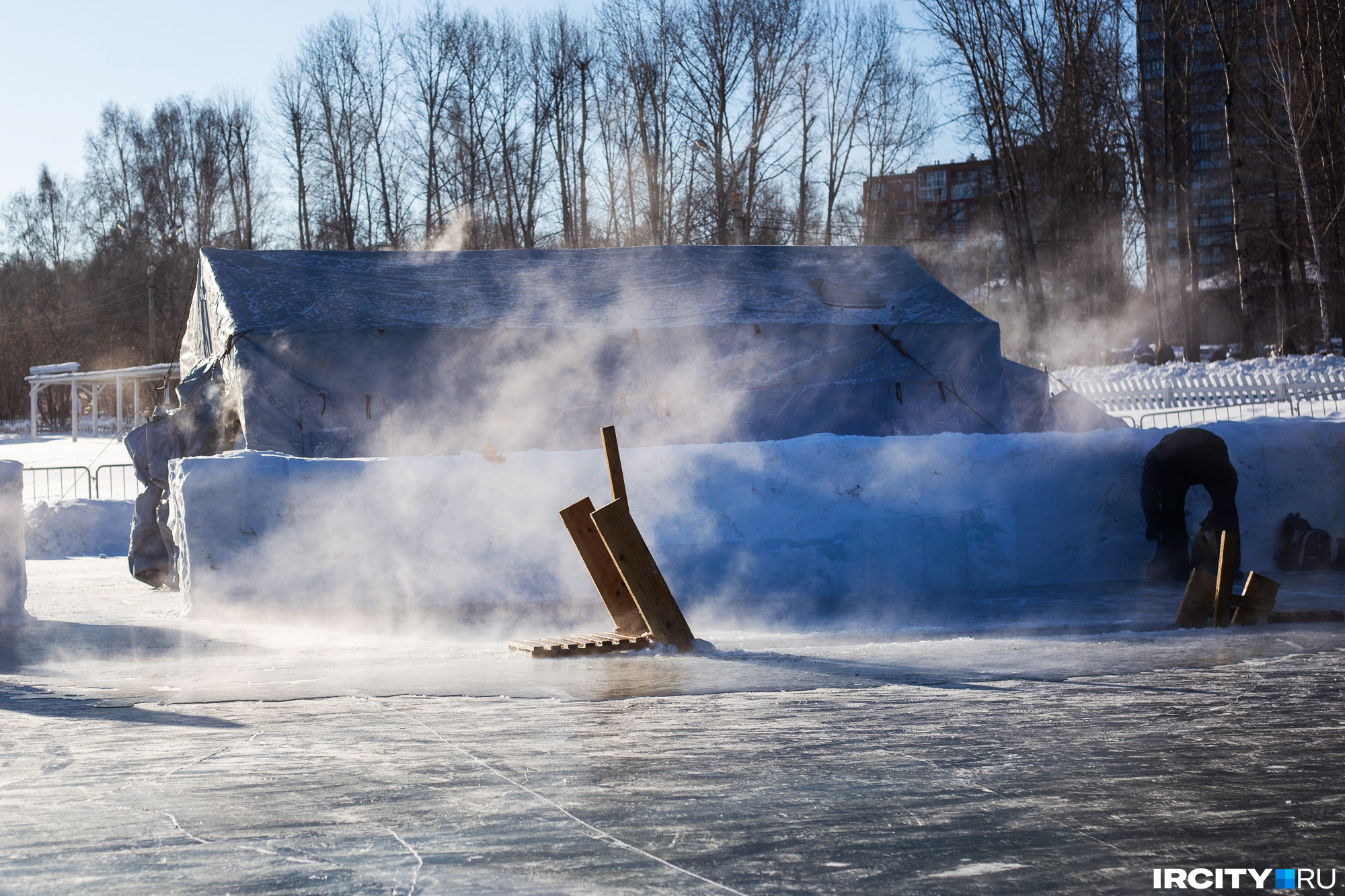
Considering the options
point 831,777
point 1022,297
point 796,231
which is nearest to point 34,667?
point 831,777

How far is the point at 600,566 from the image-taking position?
22.3 ft

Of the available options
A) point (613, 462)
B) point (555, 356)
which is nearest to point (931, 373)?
point (555, 356)

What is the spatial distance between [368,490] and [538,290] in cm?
636

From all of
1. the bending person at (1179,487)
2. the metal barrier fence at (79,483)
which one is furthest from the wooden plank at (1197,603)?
the metal barrier fence at (79,483)

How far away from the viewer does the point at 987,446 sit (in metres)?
9.58

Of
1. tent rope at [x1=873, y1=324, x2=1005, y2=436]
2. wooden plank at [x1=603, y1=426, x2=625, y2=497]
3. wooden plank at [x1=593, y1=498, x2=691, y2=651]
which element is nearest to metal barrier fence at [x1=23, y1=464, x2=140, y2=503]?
tent rope at [x1=873, y1=324, x2=1005, y2=436]

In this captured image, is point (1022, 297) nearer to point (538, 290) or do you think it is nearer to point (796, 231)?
point (796, 231)

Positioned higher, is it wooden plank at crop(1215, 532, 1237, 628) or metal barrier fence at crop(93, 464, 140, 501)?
metal barrier fence at crop(93, 464, 140, 501)

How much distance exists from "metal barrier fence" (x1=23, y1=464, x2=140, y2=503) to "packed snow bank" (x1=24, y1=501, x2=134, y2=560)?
4612 millimetres

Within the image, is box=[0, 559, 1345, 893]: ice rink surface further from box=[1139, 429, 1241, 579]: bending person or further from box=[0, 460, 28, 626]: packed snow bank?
box=[1139, 429, 1241, 579]: bending person

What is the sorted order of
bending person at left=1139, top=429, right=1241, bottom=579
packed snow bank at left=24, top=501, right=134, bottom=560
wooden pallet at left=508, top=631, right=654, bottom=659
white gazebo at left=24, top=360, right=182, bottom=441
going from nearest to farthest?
wooden pallet at left=508, top=631, right=654, bottom=659 < bending person at left=1139, top=429, right=1241, bottom=579 < packed snow bank at left=24, top=501, right=134, bottom=560 < white gazebo at left=24, top=360, right=182, bottom=441

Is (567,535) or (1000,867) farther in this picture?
(567,535)

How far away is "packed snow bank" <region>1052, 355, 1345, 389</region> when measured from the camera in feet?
79.4

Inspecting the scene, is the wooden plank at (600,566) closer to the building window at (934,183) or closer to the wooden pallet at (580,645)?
the wooden pallet at (580,645)
